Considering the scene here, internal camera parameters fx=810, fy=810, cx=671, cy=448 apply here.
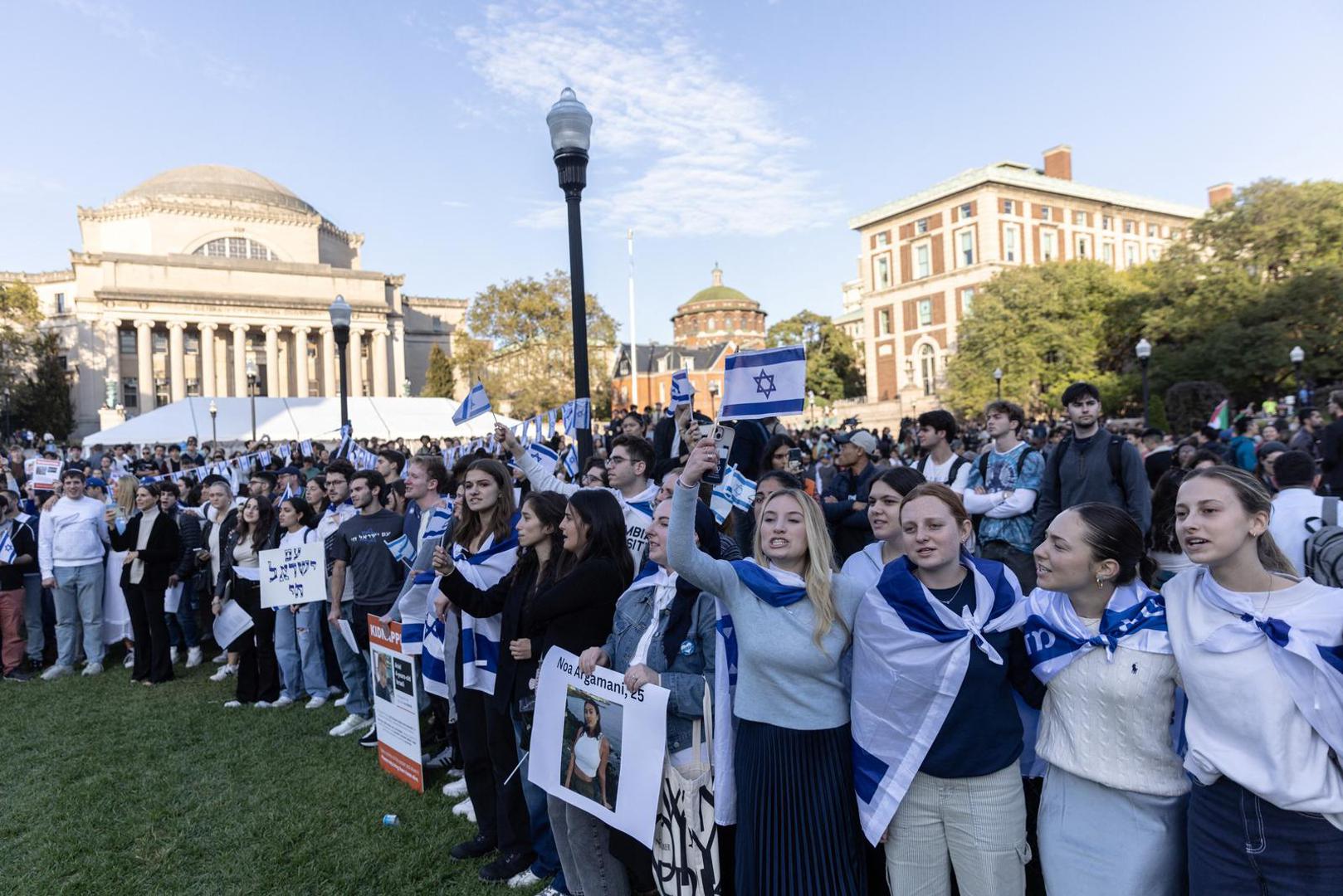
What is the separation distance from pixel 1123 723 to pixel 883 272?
232 feet

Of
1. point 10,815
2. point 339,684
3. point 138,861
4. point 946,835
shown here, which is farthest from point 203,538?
point 946,835

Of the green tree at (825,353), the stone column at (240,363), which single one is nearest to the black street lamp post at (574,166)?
the green tree at (825,353)

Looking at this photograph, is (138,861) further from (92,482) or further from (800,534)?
(92,482)

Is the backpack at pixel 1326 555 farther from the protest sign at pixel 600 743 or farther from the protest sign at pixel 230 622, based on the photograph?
the protest sign at pixel 230 622

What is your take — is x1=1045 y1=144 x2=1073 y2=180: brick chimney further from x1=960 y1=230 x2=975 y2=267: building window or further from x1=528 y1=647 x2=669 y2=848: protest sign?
x1=528 y1=647 x2=669 y2=848: protest sign

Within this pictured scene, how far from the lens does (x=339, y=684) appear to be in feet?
28.6

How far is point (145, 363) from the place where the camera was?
228ft

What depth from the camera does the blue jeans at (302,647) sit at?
8.09 meters

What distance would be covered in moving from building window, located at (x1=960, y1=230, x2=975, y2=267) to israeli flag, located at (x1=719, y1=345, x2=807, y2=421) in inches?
2449

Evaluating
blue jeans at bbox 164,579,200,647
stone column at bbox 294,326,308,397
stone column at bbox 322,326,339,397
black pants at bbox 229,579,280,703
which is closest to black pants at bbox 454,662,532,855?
black pants at bbox 229,579,280,703

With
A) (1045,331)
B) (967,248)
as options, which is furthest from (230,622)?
(967,248)

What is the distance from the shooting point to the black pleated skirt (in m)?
3.25

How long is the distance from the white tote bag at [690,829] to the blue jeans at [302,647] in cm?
554

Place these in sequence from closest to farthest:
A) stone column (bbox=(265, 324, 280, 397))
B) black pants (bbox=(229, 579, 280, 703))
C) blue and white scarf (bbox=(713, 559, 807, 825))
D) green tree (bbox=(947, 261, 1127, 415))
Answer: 1. blue and white scarf (bbox=(713, 559, 807, 825))
2. black pants (bbox=(229, 579, 280, 703))
3. green tree (bbox=(947, 261, 1127, 415))
4. stone column (bbox=(265, 324, 280, 397))
